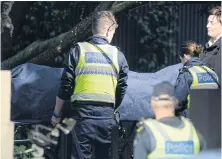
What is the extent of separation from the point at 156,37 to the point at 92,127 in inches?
201

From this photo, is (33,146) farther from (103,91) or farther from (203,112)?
(203,112)

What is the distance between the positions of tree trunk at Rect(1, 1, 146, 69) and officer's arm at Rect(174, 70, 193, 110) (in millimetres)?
2119

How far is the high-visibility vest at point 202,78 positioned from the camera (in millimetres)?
5582

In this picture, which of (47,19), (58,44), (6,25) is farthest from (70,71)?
(47,19)

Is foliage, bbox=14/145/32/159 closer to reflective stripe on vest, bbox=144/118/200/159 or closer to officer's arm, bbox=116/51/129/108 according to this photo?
officer's arm, bbox=116/51/129/108

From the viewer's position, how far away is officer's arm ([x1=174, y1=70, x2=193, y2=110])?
18.8 ft

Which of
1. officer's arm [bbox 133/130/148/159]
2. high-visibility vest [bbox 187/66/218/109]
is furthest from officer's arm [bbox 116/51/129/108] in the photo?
officer's arm [bbox 133/130/148/159]

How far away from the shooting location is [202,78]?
226 inches

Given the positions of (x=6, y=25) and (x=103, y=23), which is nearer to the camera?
(x=103, y=23)

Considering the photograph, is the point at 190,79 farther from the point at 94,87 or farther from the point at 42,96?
the point at 42,96

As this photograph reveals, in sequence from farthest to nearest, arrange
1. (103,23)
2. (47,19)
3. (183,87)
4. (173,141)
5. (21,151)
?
(47,19) < (21,151) < (183,87) < (103,23) < (173,141)

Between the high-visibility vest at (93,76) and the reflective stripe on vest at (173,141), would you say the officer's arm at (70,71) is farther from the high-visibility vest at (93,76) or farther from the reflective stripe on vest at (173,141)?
the reflective stripe on vest at (173,141)

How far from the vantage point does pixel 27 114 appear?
6523mm

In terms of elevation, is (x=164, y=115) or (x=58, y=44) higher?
(x=58, y=44)
